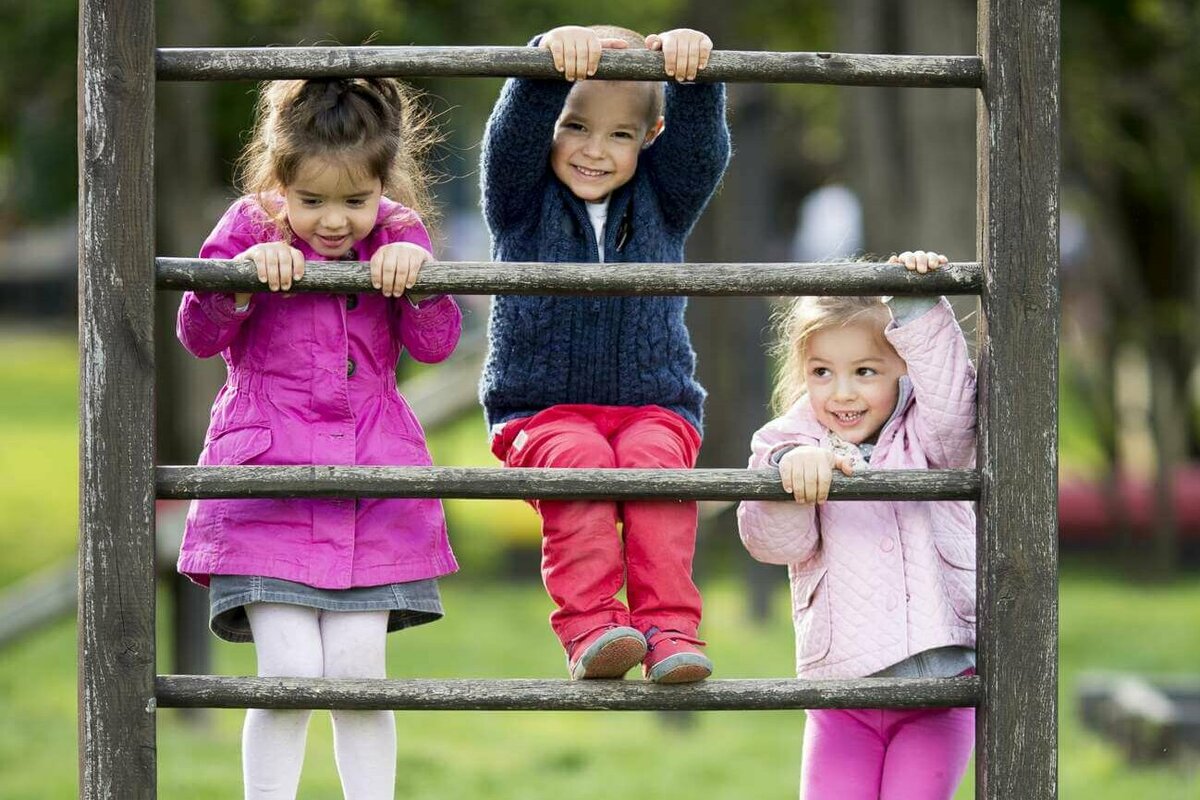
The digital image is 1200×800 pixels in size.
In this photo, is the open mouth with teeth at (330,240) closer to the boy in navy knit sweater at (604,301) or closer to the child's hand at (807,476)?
the boy in navy knit sweater at (604,301)

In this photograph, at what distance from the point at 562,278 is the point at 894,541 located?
0.75 metres

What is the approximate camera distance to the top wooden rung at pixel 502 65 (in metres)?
2.59

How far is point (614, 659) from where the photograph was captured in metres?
2.67

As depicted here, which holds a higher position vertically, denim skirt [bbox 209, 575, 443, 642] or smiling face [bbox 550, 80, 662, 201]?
smiling face [bbox 550, 80, 662, 201]

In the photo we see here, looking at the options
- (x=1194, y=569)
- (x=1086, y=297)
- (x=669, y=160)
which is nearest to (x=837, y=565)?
(x=669, y=160)

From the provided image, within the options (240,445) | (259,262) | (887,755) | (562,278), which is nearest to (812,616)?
(887,755)

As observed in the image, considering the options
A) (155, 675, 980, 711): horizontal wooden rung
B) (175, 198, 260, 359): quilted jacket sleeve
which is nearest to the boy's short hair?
(175, 198, 260, 359): quilted jacket sleeve

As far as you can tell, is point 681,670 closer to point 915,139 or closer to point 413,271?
point 413,271

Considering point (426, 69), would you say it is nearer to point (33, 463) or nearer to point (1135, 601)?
point (1135, 601)

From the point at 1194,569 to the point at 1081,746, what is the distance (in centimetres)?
672

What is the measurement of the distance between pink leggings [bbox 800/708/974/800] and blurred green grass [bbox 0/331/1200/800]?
3.71 metres

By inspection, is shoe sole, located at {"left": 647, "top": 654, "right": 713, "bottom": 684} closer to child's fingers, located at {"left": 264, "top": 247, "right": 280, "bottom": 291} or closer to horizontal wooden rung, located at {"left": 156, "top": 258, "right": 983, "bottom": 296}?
horizontal wooden rung, located at {"left": 156, "top": 258, "right": 983, "bottom": 296}

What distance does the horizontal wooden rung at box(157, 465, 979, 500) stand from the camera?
2.57 meters

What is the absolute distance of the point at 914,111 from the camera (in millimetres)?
8281
